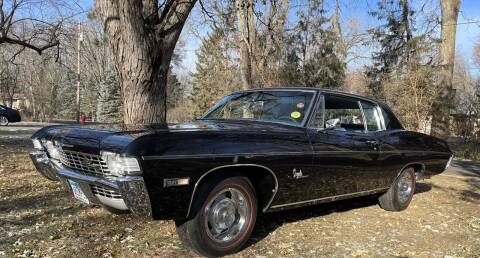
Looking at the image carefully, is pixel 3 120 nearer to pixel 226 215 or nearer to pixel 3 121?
pixel 3 121

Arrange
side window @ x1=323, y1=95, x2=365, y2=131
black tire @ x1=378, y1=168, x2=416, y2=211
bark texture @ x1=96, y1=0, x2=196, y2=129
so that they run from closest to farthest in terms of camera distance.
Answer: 1. side window @ x1=323, y1=95, x2=365, y2=131
2. black tire @ x1=378, y1=168, x2=416, y2=211
3. bark texture @ x1=96, y1=0, x2=196, y2=129

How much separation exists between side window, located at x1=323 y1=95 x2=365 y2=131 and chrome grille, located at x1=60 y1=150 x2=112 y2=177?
2.70 meters

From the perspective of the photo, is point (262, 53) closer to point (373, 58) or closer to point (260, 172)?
point (373, 58)

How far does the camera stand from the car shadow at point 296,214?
17.3 ft

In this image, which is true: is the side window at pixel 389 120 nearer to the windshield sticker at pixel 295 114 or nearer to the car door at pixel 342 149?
the car door at pixel 342 149

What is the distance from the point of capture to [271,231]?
532 cm

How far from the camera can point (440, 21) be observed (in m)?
21.8

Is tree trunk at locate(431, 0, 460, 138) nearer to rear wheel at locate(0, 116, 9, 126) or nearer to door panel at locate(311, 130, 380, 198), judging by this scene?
door panel at locate(311, 130, 380, 198)

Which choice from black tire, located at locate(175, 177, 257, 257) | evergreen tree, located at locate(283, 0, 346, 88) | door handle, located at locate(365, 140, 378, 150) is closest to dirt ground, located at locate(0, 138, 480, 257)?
black tire, located at locate(175, 177, 257, 257)

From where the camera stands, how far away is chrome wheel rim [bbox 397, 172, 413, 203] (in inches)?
272

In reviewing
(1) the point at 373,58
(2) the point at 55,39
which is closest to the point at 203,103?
(1) the point at 373,58

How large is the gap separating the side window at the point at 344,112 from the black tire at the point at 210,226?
1.59m

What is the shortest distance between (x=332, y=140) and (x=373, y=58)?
27595 millimetres

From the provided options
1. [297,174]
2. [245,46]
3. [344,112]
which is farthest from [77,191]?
[245,46]
